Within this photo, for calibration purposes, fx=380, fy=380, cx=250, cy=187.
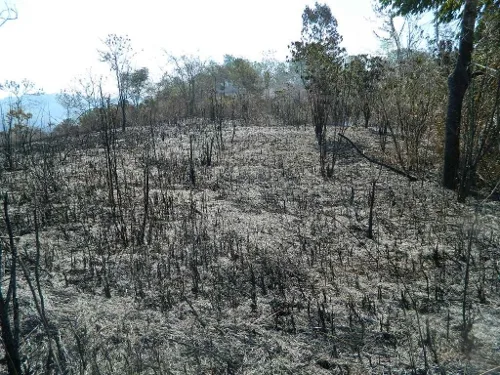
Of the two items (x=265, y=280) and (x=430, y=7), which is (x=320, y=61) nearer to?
(x=430, y=7)

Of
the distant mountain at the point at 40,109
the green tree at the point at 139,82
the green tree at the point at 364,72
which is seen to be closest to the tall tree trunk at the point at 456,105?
the green tree at the point at 364,72

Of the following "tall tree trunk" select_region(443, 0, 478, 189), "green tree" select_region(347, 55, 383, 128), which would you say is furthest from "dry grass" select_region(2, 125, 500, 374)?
"green tree" select_region(347, 55, 383, 128)

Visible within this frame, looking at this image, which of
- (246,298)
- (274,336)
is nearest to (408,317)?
(274,336)

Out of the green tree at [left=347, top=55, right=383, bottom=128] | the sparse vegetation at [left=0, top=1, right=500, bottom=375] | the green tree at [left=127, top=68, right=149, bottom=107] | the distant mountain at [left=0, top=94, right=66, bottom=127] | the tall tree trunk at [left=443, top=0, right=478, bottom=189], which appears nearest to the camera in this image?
the sparse vegetation at [left=0, top=1, right=500, bottom=375]

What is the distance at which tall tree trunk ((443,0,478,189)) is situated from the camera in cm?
561

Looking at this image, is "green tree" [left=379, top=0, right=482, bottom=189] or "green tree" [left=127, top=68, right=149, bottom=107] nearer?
"green tree" [left=379, top=0, right=482, bottom=189]

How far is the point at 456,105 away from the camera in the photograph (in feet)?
19.3

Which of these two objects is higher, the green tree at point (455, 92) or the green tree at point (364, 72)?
the green tree at point (364, 72)

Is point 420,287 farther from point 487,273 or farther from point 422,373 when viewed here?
point 422,373

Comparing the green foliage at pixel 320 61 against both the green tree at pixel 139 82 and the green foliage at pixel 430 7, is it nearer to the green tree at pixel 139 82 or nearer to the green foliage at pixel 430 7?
the green foliage at pixel 430 7

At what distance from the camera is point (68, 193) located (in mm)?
5488

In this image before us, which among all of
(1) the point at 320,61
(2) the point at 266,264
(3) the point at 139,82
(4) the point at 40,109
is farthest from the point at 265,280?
(3) the point at 139,82

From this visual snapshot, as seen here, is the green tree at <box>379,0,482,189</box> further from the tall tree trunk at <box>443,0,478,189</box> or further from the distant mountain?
the distant mountain

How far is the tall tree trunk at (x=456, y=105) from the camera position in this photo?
18.4 feet
